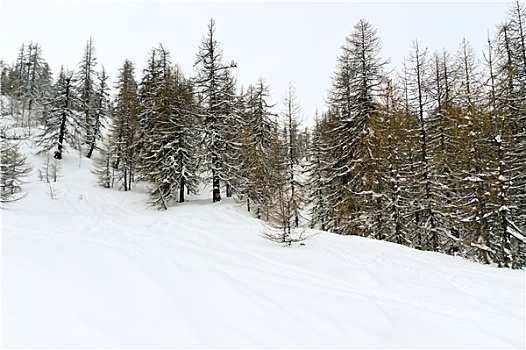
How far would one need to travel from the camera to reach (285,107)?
20.3 meters

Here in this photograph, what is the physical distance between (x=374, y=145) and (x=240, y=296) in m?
11.7

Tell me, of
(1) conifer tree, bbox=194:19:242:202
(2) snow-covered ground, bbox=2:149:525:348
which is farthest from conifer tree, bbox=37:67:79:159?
(2) snow-covered ground, bbox=2:149:525:348

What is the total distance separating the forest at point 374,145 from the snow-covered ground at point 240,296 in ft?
9.29

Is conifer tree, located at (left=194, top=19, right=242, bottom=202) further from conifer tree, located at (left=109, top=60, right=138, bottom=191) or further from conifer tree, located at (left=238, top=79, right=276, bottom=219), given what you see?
conifer tree, located at (left=109, top=60, right=138, bottom=191)

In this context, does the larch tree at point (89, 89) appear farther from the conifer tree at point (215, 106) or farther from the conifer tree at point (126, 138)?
the conifer tree at point (215, 106)

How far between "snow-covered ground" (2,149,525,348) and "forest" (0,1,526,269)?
2830 mm

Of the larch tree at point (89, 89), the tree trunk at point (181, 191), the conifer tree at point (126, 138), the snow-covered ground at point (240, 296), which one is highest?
the larch tree at point (89, 89)

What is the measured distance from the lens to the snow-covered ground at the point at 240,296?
3.24 metres

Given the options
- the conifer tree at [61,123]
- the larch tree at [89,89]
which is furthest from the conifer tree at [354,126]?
the larch tree at [89,89]

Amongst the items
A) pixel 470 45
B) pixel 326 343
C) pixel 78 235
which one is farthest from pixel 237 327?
pixel 470 45

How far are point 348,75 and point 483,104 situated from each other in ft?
25.3

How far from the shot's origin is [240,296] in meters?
4.42

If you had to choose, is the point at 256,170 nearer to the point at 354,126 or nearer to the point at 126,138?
the point at 354,126

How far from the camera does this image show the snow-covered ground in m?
3.24
